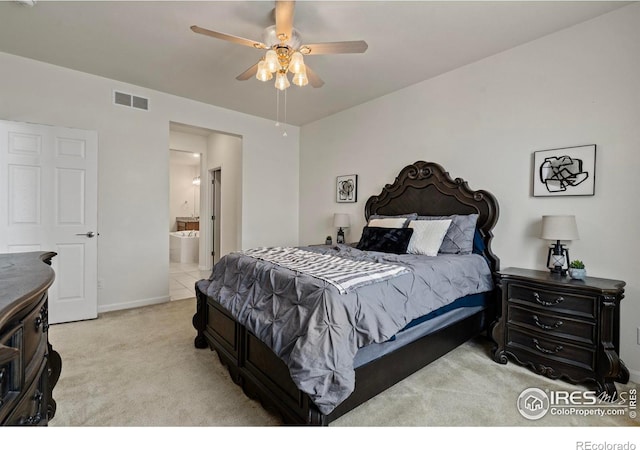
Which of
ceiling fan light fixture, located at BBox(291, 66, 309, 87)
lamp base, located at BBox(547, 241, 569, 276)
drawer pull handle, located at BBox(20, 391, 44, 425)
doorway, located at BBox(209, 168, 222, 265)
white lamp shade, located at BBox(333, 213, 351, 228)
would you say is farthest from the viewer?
doorway, located at BBox(209, 168, 222, 265)

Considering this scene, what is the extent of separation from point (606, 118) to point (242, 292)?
3101 mm

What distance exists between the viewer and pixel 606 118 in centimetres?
236

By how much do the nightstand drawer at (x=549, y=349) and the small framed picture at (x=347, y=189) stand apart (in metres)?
2.57

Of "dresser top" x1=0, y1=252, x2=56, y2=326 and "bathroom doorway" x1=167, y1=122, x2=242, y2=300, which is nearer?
"dresser top" x1=0, y1=252, x2=56, y2=326

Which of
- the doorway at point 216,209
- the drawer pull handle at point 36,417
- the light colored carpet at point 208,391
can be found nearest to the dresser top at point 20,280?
the drawer pull handle at point 36,417

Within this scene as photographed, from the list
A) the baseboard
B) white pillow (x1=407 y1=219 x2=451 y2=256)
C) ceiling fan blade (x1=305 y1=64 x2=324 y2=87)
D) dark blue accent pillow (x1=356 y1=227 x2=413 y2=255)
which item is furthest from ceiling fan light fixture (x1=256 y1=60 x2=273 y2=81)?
the baseboard

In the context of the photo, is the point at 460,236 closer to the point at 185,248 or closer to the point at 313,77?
the point at 313,77

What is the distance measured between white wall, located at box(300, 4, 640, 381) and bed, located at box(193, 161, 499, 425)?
30 centimetres

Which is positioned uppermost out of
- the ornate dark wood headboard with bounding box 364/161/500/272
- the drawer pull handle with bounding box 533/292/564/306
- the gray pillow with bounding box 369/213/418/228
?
the ornate dark wood headboard with bounding box 364/161/500/272

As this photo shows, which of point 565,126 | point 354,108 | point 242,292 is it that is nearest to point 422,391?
point 242,292

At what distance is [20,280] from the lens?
1.07m

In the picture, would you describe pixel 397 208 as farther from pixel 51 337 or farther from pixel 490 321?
pixel 51 337

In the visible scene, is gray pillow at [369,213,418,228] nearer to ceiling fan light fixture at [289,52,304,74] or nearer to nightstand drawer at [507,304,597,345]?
nightstand drawer at [507,304,597,345]

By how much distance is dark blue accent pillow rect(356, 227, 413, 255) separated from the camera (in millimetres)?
2990
